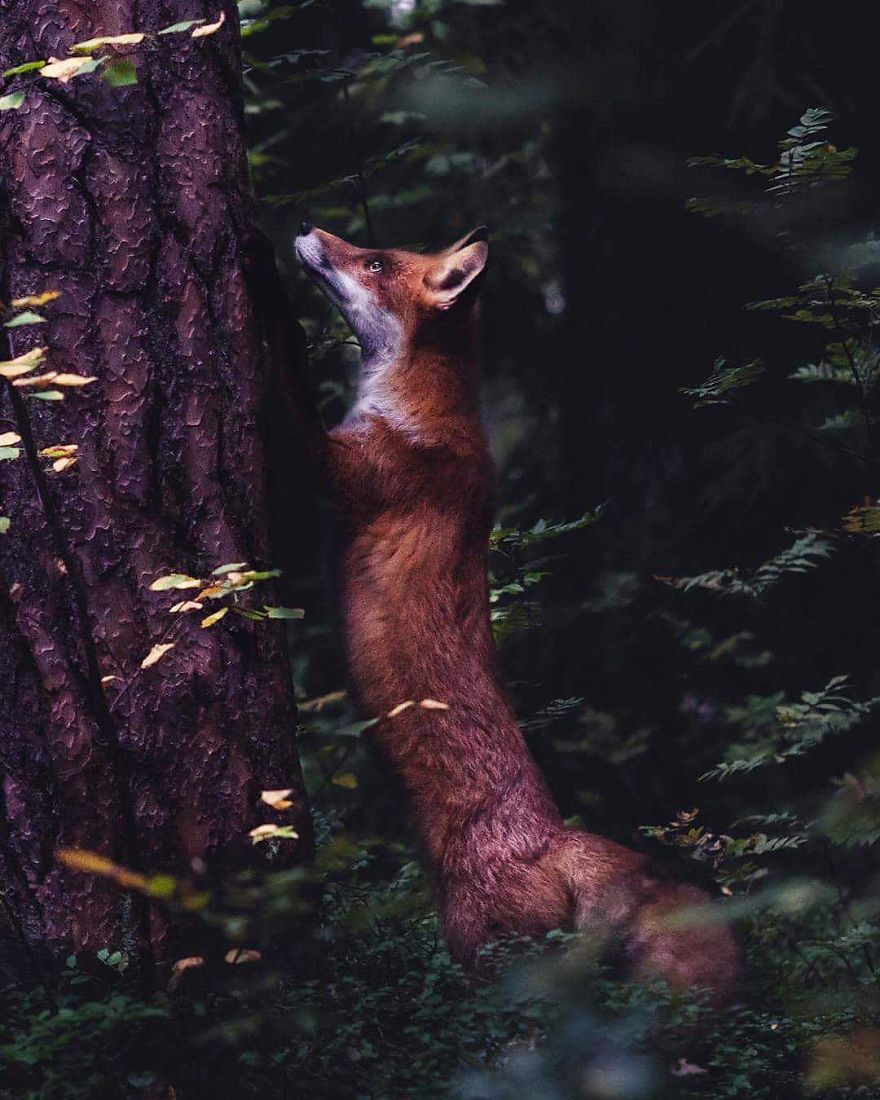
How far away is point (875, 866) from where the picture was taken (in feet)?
22.6

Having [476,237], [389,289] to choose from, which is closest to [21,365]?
[389,289]

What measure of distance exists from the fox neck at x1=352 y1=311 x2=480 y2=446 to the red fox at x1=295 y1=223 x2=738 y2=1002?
0.04 ft

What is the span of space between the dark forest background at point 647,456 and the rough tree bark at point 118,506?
0.45m

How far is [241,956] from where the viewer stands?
10.0 ft

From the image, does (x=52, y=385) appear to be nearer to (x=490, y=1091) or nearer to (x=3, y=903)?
(x=3, y=903)

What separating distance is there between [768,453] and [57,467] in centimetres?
568

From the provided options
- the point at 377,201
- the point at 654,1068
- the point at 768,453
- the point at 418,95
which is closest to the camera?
the point at 654,1068

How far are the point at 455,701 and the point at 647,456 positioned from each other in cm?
457

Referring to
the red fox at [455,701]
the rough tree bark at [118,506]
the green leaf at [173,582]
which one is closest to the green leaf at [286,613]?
the green leaf at [173,582]

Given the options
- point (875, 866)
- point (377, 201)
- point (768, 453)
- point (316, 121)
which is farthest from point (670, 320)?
point (875, 866)

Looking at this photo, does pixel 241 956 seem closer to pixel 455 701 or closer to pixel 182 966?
pixel 182 966

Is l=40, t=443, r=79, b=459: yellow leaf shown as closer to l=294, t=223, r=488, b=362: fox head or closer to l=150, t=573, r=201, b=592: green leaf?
l=150, t=573, r=201, b=592: green leaf

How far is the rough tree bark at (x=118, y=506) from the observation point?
3.21 metres

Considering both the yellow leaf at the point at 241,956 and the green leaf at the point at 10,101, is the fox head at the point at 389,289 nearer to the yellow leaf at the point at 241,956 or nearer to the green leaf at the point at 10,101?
the green leaf at the point at 10,101
